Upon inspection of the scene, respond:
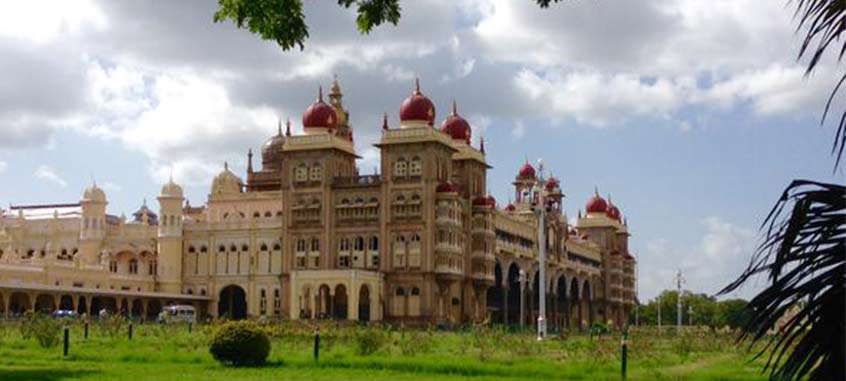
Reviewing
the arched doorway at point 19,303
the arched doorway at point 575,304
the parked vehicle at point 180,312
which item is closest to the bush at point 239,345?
the parked vehicle at point 180,312

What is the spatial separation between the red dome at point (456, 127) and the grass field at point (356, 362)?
45.6m

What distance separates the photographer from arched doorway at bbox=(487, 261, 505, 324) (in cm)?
8450

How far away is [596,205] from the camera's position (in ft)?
371

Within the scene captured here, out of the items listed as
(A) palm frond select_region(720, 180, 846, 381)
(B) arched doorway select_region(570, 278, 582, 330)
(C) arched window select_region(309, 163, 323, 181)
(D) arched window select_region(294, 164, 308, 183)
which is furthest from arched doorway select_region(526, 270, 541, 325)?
(A) palm frond select_region(720, 180, 846, 381)

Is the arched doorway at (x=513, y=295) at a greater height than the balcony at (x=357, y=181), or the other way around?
the balcony at (x=357, y=181)

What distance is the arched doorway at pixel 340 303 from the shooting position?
2899 inches

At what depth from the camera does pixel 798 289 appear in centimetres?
542

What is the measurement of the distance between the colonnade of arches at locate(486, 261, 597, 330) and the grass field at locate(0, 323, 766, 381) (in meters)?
38.2

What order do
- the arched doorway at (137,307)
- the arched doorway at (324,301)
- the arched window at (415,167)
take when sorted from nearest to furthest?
the arched window at (415,167) < the arched doorway at (324,301) < the arched doorway at (137,307)

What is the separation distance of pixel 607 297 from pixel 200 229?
156 feet

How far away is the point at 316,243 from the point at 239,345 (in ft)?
160

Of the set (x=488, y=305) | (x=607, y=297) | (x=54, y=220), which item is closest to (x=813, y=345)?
(x=488, y=305)

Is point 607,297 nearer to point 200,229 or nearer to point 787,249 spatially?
point 200,229

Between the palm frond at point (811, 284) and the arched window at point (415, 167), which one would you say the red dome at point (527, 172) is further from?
the palm frond at point (811, 284)
